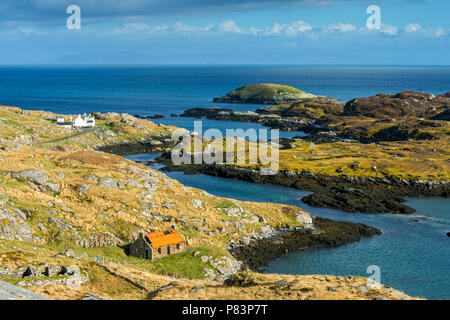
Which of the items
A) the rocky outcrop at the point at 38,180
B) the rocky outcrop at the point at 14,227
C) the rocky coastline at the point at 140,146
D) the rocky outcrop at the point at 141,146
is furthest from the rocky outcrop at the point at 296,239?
the rocky outcrop at the point at 141,146

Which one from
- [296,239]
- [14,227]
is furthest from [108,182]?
[296,239]

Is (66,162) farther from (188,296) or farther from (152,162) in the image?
(152,162)

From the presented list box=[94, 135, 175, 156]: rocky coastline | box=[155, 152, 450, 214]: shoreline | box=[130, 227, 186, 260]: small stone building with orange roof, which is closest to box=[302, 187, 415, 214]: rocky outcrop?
box=[155, 152, 450, 214]: shoreline

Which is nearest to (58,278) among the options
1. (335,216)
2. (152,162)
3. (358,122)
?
(335,216)

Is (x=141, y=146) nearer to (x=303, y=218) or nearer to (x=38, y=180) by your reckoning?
(x=303, y=218)

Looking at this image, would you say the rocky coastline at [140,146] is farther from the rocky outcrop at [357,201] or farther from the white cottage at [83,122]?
the rocky outcrop at [357,201]

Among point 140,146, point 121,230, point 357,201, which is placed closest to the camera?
point 121,230
